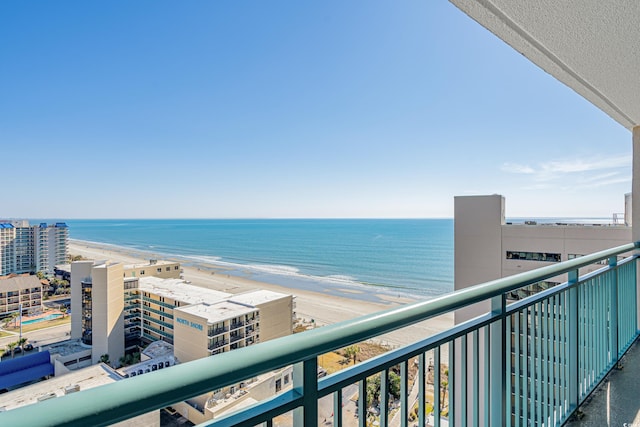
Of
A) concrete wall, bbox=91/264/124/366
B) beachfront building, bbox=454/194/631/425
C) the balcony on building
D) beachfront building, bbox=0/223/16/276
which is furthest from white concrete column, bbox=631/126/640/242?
beachfront building, bbox=0/223/16/276

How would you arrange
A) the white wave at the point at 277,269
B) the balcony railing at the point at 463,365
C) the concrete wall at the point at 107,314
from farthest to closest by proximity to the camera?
the white wave at the point at 277,269 → the concrete wall at the point at 107,314 → the balcony railing at the point at 463,365

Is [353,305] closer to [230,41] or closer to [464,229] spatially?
[464,229]

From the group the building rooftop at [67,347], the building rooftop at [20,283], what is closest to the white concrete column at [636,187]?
the building rooftop at [67,347]

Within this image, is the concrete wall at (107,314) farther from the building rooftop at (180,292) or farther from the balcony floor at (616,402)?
the balcony floor at (616,402)

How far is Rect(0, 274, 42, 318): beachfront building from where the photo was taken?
52.4 feet

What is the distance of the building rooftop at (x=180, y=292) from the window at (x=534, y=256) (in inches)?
405

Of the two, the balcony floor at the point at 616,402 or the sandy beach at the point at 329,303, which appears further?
the sandy beach at the point at 329,303

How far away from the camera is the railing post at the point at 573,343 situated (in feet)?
5.56

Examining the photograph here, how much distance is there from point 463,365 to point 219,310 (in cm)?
1057

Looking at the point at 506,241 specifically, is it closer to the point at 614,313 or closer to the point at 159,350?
the point at 614,313

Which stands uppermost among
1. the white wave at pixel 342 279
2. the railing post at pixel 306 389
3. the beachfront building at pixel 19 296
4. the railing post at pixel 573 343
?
the railing post at pixel 306 389

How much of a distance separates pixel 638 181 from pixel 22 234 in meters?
39.2

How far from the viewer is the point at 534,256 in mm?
9078

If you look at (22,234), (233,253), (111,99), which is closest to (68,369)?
(111,99)
